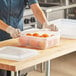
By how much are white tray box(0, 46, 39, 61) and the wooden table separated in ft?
0.12

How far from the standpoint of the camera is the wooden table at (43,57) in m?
1.62

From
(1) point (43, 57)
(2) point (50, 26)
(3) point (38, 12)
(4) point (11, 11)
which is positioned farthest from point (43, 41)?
(4) point (11, 11)

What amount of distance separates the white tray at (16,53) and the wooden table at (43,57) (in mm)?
37

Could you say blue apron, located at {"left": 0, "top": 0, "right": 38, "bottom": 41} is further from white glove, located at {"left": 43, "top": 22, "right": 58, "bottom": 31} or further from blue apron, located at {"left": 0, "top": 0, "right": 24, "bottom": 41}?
white glove, located at {"left": 43, "top": 22, "right": 58, "bottom": 31}

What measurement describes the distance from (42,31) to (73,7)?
8.94ft

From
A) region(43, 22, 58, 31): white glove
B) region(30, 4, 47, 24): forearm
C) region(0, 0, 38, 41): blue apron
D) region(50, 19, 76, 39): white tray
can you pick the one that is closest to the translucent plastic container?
region(43, 22, 58, 31): white glove

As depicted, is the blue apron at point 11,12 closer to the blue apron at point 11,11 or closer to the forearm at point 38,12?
the blue apron at point 11,11

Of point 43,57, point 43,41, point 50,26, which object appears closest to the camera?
point 43,57

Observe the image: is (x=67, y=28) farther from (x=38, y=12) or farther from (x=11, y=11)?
(x=11, y=11)

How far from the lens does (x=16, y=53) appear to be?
5.93ft

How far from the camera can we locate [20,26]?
9.01 ft

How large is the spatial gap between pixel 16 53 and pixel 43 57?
190 mm

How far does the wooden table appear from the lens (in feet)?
5.33

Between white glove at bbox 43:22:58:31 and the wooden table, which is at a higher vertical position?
white glove at bbox 43:22:58:31
